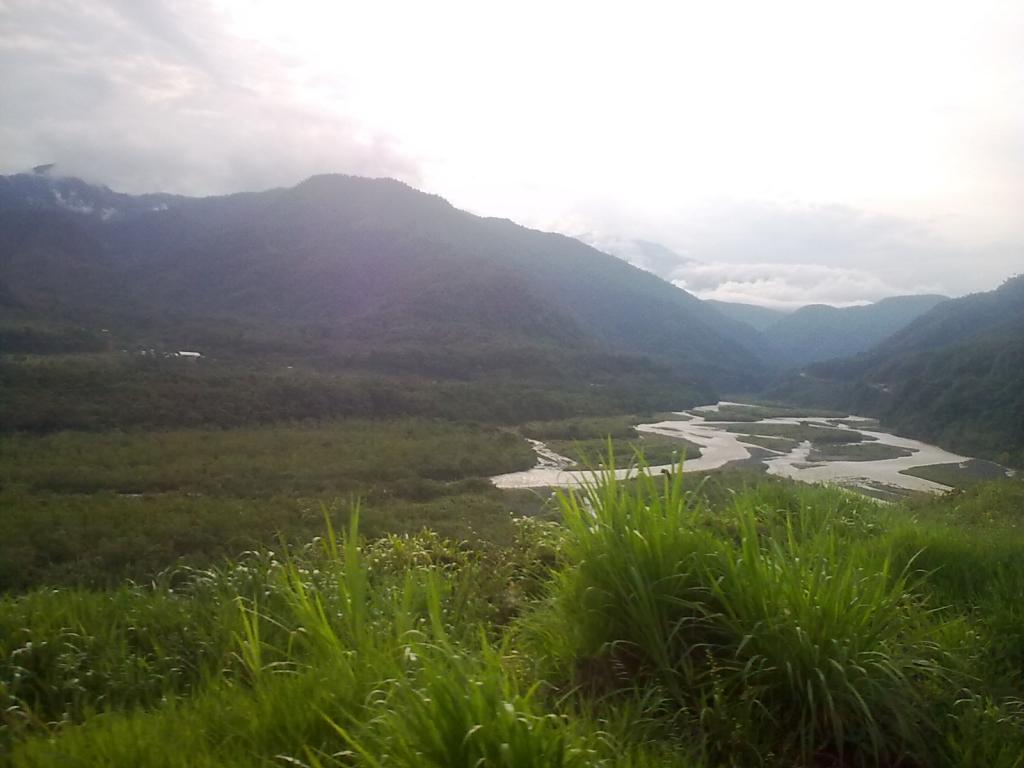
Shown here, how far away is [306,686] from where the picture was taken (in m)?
2.96

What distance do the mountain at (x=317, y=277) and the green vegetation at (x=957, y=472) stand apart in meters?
37.8

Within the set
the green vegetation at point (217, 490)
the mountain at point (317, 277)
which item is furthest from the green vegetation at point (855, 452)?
the mountain at point (317, 277)

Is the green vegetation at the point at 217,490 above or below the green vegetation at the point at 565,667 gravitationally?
below

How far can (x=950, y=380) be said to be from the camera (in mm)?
53625

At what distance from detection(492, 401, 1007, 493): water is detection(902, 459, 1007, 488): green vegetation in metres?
0.63

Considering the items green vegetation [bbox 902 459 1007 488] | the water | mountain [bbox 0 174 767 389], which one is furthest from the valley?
mountain [bbox 0 174 767 389]

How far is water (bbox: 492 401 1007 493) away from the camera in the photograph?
94.1 ft

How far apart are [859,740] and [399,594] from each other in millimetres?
2225

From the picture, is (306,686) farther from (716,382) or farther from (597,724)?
(716,382)

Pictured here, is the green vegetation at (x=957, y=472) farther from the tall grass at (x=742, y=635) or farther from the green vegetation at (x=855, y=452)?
the tall grass at (x=742, y=635)

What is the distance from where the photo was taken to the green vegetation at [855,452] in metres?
37.9

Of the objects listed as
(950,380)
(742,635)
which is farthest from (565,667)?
(950,380)

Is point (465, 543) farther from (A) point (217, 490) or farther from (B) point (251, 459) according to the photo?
(B) point (251, 459)

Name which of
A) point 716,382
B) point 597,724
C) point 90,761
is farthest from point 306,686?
point 716,382
